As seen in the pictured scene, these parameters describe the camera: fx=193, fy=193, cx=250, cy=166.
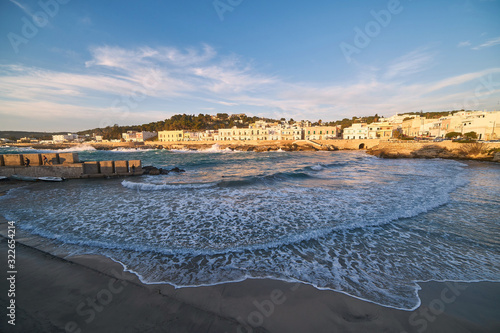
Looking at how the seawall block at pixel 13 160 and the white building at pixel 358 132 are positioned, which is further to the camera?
the white building at pixel 358 132

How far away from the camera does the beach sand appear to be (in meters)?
2.72

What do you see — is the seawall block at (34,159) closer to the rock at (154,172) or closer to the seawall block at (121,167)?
the seawall block at (121,167)

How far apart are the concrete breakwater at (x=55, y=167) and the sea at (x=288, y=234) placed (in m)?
4.54

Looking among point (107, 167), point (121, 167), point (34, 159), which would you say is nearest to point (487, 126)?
point (121, 167)

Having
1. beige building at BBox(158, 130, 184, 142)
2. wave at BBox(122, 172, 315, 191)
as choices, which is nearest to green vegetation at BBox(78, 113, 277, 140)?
beige building at BBox(158, 130, 184, 142)

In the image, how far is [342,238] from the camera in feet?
18.1

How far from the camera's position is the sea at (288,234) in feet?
12.9

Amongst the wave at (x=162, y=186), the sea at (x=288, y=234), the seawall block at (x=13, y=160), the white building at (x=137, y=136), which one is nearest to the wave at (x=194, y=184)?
the wave at (x=162, y=186)

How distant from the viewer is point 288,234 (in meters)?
5.68

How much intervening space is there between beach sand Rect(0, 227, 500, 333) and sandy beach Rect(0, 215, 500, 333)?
13 mm

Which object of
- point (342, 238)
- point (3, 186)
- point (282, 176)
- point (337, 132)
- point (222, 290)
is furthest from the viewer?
point (337, 132)

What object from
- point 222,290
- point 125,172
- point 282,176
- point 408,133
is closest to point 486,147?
point 282,176

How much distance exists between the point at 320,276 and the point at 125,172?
17483mm

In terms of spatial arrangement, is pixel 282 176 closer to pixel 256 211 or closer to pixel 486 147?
pixel 256 211
